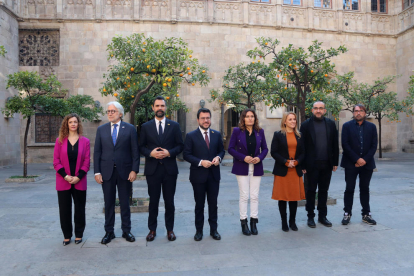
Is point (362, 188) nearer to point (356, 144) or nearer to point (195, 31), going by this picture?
point (356, 144)

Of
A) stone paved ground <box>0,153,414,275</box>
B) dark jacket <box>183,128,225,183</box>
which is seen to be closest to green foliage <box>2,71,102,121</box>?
stone paved ground <box>0,153,414,275</box>

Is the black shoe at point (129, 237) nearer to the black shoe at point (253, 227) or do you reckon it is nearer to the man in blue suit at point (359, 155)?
the black shoe at point (253, 227)

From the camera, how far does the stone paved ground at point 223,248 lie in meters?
3.65

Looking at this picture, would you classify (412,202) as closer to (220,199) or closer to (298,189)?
(298,189)

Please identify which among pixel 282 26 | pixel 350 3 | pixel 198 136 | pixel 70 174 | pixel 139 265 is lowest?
pixel 139 265

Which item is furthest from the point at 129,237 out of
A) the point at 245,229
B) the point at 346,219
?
the point at 346,219

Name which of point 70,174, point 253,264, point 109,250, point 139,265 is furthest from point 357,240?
point 70,174

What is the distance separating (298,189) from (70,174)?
3.37 m

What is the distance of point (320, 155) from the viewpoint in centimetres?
542

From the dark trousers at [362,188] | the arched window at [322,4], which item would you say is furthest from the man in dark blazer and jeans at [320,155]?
the arched window at [322,4]

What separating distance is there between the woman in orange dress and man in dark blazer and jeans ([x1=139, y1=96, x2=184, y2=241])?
158 centimetres

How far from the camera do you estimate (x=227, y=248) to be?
432cm

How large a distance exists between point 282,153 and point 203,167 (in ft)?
4.39

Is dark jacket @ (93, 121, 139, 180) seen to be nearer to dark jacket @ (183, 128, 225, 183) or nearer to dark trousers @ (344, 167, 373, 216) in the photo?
dark jacket @ (183, 128, 225, 183)
